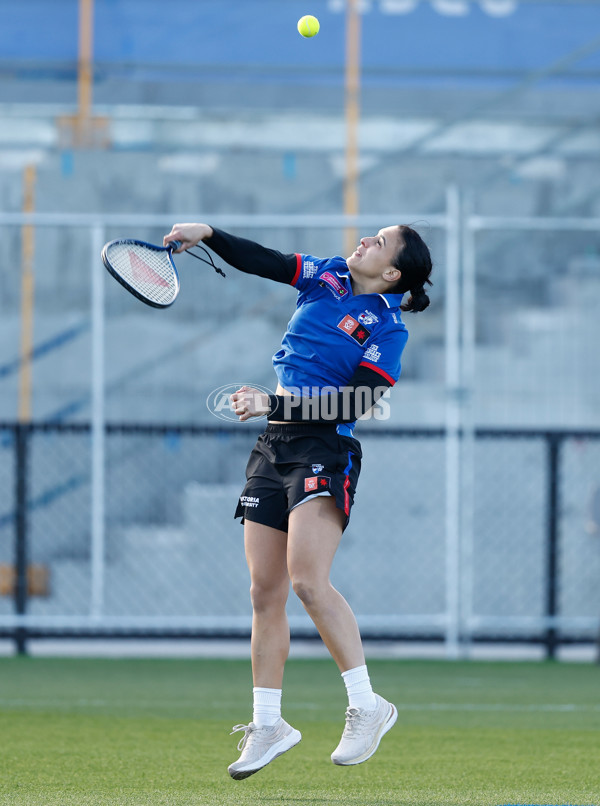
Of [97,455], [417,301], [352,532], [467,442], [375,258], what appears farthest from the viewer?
[352,532]

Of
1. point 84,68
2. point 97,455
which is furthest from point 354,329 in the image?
point 84,68

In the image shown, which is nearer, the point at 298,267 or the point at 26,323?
the point at 298,267

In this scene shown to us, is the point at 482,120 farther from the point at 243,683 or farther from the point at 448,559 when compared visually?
the point at 243,683

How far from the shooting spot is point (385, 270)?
13.6 feet

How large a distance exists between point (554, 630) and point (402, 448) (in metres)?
1.62

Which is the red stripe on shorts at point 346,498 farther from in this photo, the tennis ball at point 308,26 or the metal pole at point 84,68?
the metal pole at point 84,68

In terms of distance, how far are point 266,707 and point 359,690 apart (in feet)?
1.01

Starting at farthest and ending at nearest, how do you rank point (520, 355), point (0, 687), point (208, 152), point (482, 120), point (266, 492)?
point (482, 120) → point (208, 152) → point (520, 355) → point (0, 687) → point (266, 492)

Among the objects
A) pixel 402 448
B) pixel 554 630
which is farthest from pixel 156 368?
pixel 554 630

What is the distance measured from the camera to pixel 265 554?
13.3ft

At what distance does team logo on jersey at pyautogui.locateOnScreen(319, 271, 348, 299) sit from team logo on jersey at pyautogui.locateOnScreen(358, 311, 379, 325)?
0.09 meters

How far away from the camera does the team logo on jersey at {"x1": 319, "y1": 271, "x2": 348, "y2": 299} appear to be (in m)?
4.14

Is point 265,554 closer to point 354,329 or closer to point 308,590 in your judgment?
point 308,590

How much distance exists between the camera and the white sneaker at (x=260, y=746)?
3.87 metres
